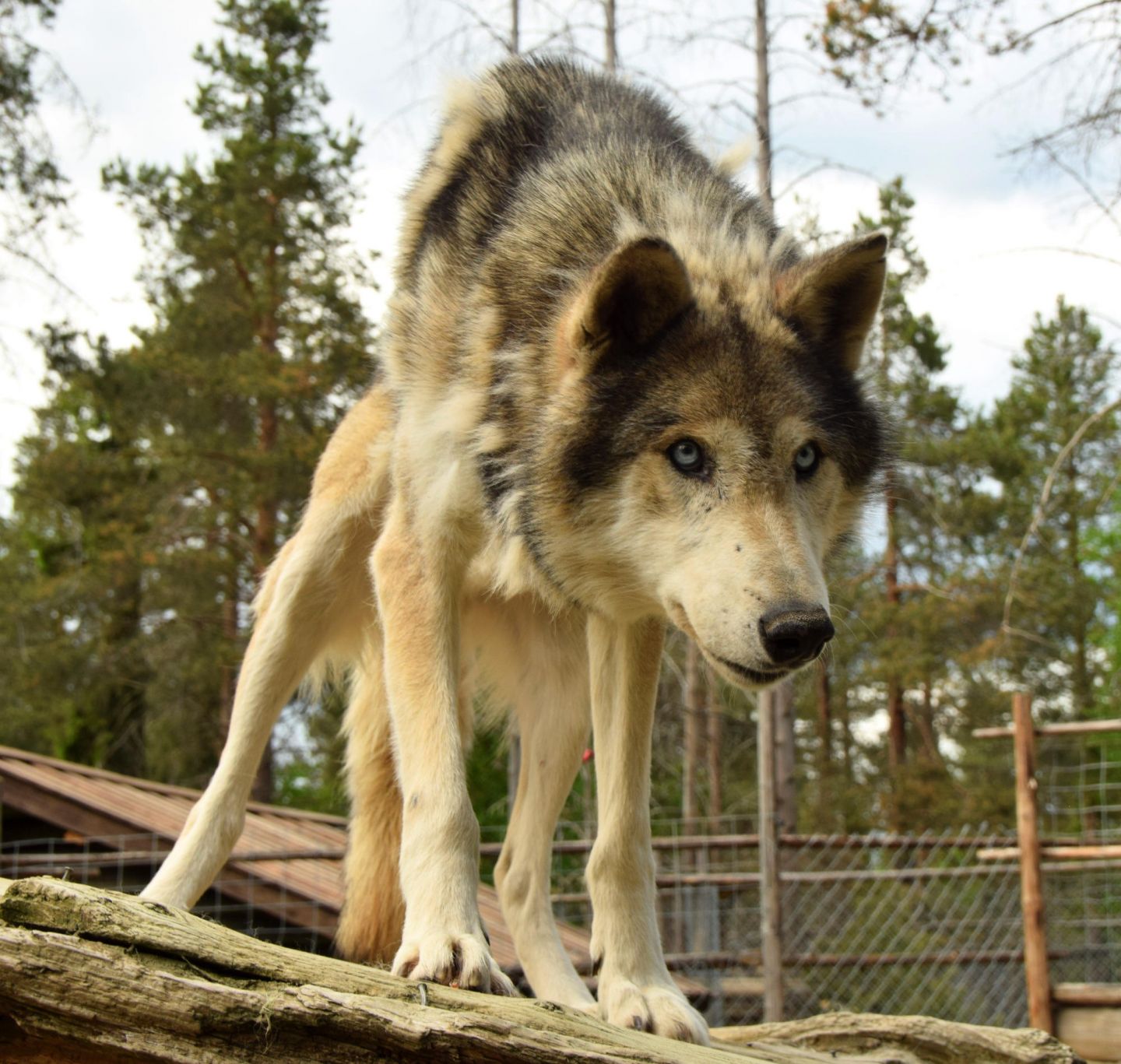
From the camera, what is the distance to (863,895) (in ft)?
37.8

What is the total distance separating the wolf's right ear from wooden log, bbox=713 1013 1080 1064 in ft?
7.27

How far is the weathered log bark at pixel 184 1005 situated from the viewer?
2072mm

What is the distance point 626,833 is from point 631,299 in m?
1.56

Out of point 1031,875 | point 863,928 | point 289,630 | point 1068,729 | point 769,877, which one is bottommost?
point 863,928

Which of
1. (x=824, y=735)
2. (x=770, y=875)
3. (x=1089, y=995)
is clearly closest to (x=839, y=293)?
(x=770, y=875)

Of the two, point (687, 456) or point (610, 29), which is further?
point (610, 29)

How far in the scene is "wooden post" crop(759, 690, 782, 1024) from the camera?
8844mm

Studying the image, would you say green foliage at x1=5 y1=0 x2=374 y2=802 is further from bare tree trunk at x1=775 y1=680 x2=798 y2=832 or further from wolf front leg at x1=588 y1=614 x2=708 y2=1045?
wolf front leg at x1=588 y1=614 x2=708 y2=1045

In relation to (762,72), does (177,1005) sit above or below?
below

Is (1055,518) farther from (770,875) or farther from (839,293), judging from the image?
(839,293)

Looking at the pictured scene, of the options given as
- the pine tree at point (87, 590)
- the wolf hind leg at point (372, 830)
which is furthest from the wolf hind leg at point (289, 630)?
the pine tree at point (87, 590)

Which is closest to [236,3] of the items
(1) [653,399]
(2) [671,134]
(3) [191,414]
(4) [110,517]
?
(3) [191,414]

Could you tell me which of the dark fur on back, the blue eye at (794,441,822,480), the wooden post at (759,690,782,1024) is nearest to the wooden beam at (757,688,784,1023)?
the wooden post at (759,690,782,1024)

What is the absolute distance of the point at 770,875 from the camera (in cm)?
911
